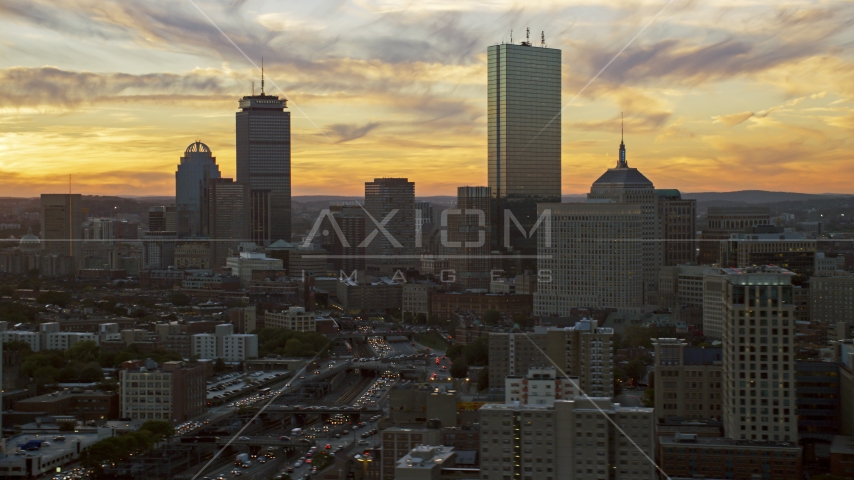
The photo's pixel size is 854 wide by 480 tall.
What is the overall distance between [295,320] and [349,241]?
22.7m

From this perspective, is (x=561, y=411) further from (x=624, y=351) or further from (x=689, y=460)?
(x=624, y=351)

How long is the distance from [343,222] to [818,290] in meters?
32.5

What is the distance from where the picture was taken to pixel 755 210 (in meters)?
49.2

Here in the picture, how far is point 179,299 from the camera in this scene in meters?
48.1

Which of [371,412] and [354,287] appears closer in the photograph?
[371,412]

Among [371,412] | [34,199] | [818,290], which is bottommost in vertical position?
[371,412]

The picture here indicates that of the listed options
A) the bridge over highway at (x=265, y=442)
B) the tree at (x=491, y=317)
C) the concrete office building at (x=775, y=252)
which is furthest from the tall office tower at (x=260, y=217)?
the bridge over highway at (x=265, y=442)

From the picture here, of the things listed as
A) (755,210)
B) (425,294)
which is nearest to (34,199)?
(425,294)

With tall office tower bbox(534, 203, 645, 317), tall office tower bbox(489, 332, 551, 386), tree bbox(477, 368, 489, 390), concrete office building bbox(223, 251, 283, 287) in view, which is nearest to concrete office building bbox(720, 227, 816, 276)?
tall office tower bbox(534, 203, 645, 317)

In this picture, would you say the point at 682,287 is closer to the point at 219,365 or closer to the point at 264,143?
the point at 219,365

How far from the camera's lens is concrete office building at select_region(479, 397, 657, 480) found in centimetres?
1669

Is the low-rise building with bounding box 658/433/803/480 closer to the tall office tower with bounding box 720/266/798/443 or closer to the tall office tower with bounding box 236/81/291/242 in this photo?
the tall office tower with bounding box 720/266/798/443

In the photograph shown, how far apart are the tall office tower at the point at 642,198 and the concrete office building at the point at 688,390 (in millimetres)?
19288

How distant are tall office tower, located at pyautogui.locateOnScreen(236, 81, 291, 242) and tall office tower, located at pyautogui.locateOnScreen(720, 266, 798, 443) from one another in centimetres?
5775
